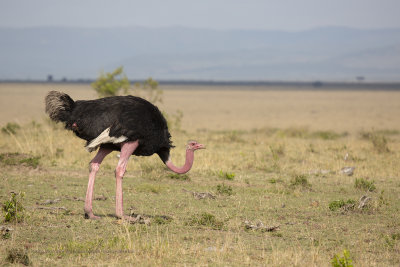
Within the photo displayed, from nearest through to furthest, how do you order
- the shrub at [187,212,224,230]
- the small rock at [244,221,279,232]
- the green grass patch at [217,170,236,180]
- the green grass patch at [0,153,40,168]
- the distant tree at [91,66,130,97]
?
the small rock at [244,221,279,232]
the shrub at [187,212,224,230]
the green grass patch at [217,170,236,180]
the green grass patch at [0,153,40,168]
the distant tree at [91,66,130,97]

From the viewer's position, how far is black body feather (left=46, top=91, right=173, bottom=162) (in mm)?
9398

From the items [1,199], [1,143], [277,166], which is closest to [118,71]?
[1,143]

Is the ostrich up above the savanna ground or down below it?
above

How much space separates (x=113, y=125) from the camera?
9.38 metres

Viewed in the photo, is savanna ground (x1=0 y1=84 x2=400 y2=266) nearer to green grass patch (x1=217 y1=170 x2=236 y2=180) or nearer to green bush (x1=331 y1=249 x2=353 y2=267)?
green grass patch (x1=217 y1=170 x2=236 y2=180)

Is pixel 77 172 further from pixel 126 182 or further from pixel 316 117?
pixel 316 117

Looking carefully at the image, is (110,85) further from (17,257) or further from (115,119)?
(17,257)

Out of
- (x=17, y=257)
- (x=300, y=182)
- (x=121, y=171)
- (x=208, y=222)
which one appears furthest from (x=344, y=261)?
(x=300, y=182)

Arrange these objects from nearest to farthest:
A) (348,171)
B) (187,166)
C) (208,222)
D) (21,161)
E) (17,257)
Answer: (17,257)
(208,222)
(187,166)
(21,161)
(348,171)

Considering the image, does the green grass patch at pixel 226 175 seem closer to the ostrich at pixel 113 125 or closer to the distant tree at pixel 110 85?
the ostrich at pixel 113 125

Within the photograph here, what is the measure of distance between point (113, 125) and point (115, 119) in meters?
0.09

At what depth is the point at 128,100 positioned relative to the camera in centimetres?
972

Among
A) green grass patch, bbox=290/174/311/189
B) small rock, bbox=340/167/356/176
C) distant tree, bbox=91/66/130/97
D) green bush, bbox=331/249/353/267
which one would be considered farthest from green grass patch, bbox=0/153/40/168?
distant tree, bbox=91/66/130/97

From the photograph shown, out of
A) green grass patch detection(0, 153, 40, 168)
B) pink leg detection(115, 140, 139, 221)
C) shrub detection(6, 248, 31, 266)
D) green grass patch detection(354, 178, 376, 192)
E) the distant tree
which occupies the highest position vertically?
the distant tree
